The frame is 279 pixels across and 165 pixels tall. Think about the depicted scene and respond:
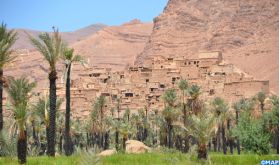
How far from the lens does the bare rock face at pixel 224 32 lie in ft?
510

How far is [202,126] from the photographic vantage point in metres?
27.9

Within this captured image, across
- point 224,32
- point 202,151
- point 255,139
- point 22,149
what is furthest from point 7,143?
point 224,32

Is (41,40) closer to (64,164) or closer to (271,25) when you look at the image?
(64,164)

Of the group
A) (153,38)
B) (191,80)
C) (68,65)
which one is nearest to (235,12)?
(153,38)

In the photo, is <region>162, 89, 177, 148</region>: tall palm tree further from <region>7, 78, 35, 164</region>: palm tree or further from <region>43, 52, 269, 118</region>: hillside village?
<region>43, 52, 269, 118</region>: hillside village

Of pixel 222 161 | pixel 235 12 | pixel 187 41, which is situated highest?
pixel 235 12

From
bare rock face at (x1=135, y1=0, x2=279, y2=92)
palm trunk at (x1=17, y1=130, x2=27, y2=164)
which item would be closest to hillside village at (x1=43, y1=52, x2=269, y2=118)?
bare rock face at (x1=135, y1=0, x2=279, y2=92)

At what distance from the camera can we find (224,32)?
545 feet

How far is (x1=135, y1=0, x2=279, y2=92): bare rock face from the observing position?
15558 cm

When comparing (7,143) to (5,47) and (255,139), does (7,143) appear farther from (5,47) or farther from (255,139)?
(255,139)

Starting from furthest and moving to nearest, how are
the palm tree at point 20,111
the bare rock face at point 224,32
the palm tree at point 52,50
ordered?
the bare rock face at point 224,32, the palm tree at point 52,50, the palm tree at point 20,111

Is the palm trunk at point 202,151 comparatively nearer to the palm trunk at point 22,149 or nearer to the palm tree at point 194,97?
the palm trunk at point 22,149

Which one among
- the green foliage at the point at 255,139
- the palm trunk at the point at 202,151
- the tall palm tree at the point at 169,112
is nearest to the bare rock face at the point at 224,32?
the tall palm tree at the point at 169,112

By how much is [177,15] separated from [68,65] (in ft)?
492
